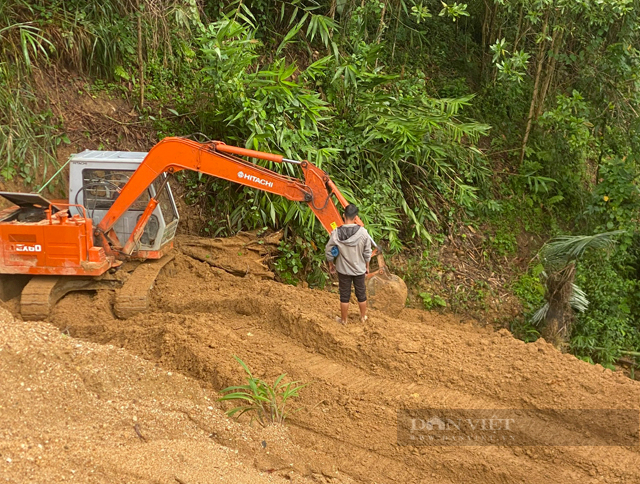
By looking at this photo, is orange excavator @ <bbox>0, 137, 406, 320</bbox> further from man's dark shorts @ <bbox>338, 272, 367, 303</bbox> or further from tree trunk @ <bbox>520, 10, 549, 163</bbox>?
tree trunk @ <bbox>520, 10, 549, 163</bbox>

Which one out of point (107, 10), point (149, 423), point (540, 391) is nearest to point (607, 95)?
point (540, 391)

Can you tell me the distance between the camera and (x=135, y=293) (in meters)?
7.82

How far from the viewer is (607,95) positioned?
38.1 feet

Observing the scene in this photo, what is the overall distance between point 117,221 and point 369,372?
400cm

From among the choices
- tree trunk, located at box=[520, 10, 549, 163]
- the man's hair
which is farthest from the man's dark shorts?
tree trunk, located at box=[520, 10, 549, 163]

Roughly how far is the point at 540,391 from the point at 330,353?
86.3 inches

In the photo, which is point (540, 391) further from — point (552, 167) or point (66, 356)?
point (552, 167)

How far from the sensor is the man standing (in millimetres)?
6945

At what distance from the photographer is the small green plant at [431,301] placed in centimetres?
1010

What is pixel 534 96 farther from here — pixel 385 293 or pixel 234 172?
pixel 234 172

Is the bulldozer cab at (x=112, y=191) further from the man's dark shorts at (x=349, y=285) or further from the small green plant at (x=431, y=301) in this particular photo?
the small green plant at (x=431, y=301)

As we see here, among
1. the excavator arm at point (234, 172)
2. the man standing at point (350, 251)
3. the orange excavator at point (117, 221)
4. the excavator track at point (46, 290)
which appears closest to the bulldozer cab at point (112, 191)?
the orange excavator at point (117, 221)
